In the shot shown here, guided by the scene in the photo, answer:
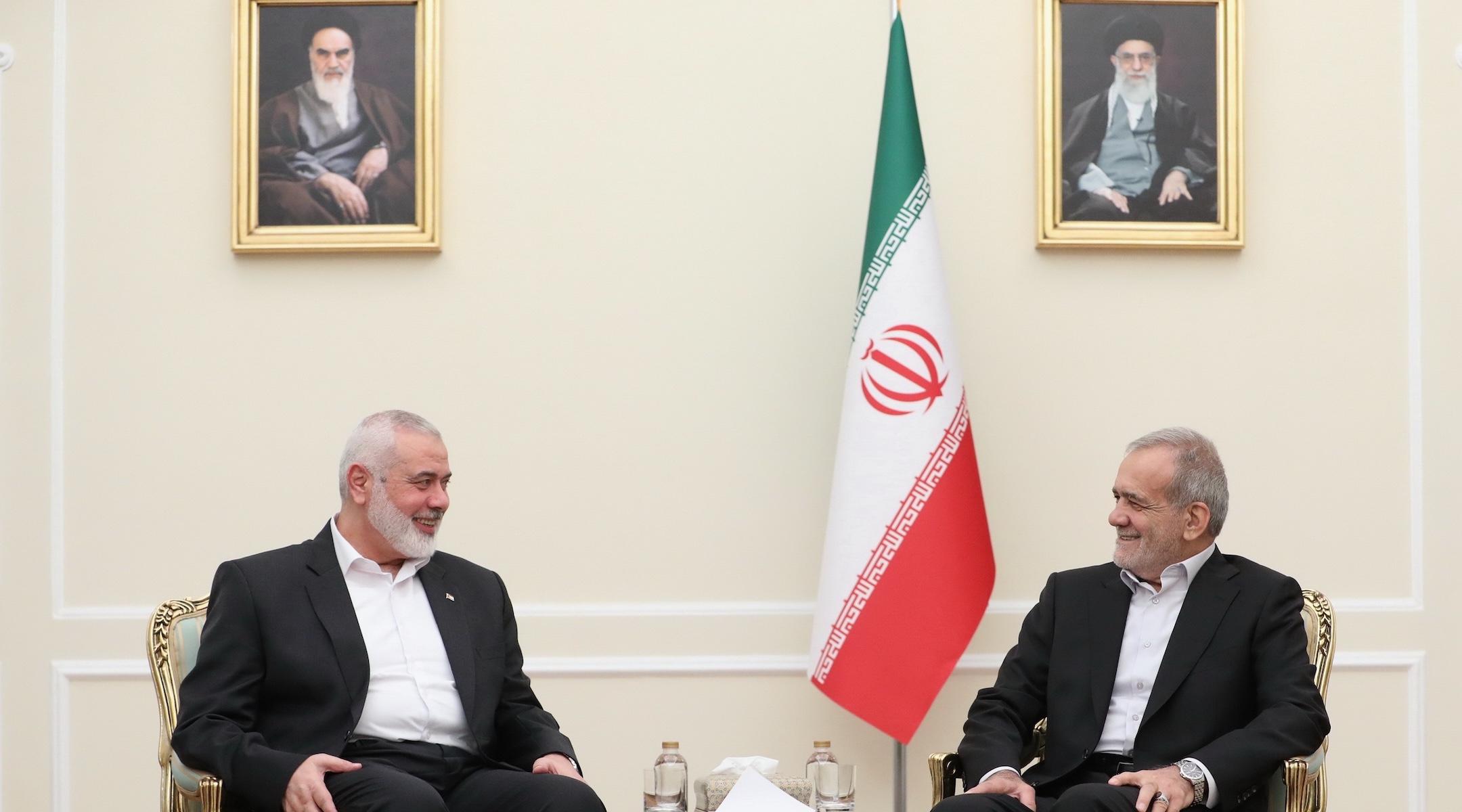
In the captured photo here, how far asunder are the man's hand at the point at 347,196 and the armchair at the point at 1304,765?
2392mm

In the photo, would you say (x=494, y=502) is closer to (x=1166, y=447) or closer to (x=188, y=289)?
(x=188, y=289)

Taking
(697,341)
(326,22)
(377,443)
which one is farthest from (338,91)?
(377,443)

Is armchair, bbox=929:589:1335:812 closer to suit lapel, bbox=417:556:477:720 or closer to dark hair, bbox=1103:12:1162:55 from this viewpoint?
suit lapel, bbox=417:556:477:720

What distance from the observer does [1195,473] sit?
319cm

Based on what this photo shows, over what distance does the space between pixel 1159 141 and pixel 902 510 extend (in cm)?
145

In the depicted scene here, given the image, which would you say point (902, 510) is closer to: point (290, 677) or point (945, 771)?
point (945, 771)

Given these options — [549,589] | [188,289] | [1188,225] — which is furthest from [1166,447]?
[188,289]

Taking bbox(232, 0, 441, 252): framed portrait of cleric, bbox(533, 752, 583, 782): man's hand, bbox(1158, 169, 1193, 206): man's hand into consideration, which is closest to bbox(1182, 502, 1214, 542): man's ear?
bbox(1158, 169, 1193, 206): man's hand

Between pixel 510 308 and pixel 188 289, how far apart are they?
3.29 feet

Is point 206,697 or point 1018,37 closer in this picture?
point 206,697

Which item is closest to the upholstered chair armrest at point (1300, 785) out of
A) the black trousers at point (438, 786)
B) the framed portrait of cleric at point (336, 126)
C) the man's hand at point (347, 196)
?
the black trousers at point (438, 786)

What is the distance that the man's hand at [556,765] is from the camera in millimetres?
3102

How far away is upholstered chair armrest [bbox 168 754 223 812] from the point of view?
282 centimetres

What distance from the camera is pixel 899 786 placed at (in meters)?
4.15
